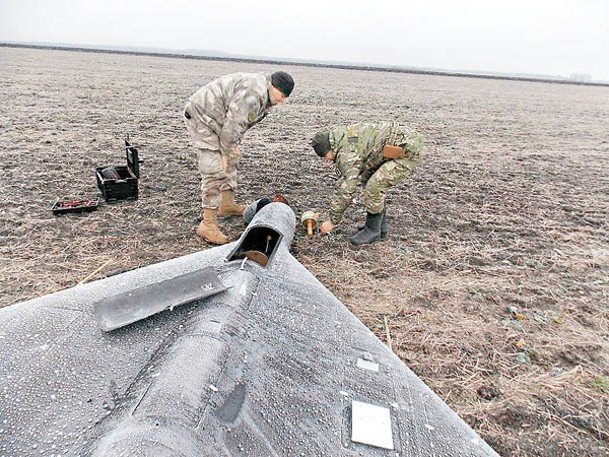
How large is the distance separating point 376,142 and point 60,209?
14.3 feet

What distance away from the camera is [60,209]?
18.7ft

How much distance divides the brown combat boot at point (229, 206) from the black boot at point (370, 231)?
1.80 meters

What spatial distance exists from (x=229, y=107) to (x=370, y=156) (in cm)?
188

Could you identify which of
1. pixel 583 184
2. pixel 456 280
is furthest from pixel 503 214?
pixel 583 184

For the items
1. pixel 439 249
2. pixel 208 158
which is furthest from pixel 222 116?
pixel 439 249

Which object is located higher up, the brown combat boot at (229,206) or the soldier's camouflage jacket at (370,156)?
the soldier's camouflage jacket at (370,156)

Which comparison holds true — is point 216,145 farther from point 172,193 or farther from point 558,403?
point 558,403

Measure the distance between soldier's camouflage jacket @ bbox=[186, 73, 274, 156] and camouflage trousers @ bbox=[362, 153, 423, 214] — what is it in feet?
5.24

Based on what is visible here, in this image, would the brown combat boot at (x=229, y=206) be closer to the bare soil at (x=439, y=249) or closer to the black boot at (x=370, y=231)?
the bare soil at (x=439, y=249)

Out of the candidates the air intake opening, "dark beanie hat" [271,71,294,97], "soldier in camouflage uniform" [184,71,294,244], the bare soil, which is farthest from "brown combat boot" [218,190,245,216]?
the air intake opening

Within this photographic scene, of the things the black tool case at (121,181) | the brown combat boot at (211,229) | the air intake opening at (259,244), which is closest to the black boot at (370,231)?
the brown combat boot at (211,229)

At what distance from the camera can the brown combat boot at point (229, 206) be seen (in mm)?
6121

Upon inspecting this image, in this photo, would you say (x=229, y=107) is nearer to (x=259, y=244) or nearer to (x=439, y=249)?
(x=259, y=244)

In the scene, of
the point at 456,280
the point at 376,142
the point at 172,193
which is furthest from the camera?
the point at 172,193
